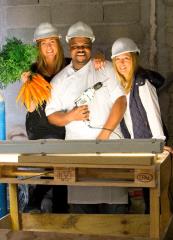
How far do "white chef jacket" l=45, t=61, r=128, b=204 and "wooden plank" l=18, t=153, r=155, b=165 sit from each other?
A: 0.27 meters

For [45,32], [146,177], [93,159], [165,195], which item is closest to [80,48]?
[45,32]

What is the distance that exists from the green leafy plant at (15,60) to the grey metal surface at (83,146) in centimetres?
43

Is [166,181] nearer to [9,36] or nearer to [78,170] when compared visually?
[78,170]

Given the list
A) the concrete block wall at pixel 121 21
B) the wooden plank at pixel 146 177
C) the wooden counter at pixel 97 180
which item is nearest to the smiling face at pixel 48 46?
the concrete block wall at pixel 121 21

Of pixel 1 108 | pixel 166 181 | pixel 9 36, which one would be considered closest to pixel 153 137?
pixel 166 181

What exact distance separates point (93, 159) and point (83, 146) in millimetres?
90

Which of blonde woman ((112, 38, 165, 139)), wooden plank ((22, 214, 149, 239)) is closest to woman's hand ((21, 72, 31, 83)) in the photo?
blonde woman ((112, 38, 165, 139))

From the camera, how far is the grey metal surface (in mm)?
2553

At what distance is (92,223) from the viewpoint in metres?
2.85

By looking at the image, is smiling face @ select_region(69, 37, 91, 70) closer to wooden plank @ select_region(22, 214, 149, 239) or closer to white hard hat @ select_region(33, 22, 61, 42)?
white hard hat @ select_region(33, 22, 61, 42)

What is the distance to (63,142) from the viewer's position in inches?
103

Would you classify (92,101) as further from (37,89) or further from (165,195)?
(165,195)

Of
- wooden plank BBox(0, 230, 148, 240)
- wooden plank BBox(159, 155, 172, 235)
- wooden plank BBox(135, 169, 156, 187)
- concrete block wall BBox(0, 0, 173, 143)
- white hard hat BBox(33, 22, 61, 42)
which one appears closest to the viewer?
wooden plank BBox(0, 230, 148, 240)

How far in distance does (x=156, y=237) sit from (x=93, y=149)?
0.52 m
